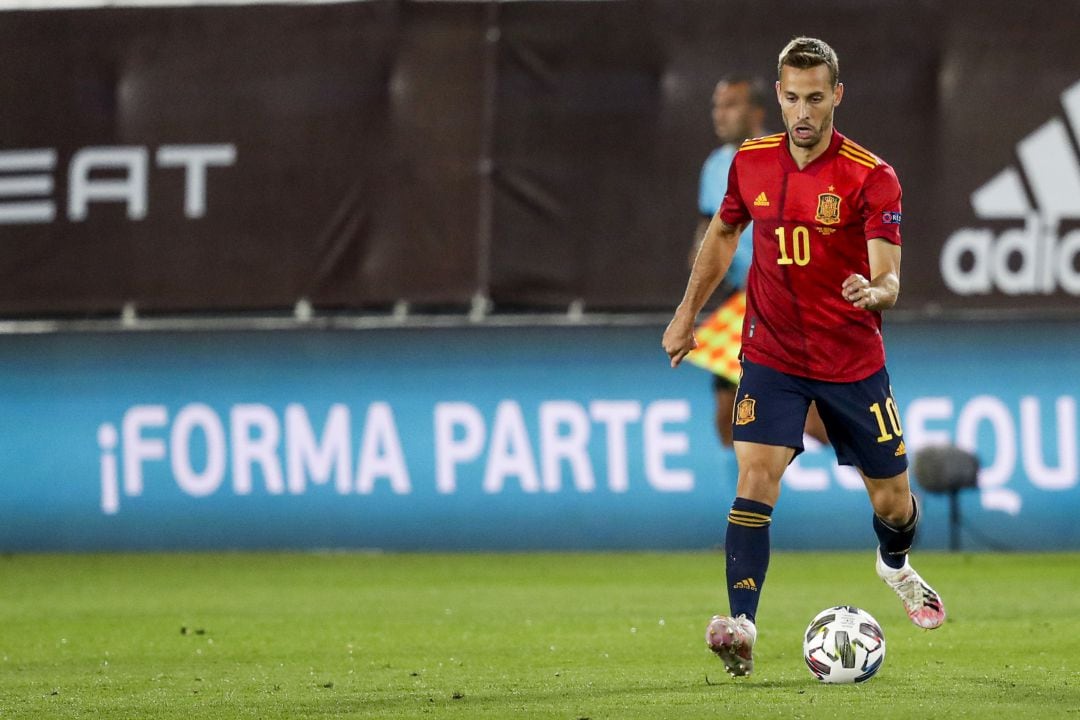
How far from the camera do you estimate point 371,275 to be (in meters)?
12.1

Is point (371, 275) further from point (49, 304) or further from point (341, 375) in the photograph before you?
point (49, 304)

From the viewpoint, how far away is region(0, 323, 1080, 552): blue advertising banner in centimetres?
1162

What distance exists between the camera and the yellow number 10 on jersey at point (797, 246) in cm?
632

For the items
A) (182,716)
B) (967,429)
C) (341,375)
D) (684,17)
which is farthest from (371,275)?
(182,716)

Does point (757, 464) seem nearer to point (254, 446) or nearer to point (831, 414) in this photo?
point (831, 414)

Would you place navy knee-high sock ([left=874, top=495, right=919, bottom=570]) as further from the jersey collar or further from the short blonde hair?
the short blonde hair

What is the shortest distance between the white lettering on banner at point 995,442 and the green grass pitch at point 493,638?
0.47m

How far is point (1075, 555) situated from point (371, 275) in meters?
4.42

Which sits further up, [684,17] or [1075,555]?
[684,17]

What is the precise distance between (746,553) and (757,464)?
0.28m

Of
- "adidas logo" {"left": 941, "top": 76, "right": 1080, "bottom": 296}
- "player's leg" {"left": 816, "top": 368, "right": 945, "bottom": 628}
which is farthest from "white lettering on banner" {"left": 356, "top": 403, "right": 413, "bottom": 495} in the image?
"player's leg" {"left": 816, "top": 368, "right": 945, "bottom": 628}

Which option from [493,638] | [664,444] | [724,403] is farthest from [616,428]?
[493,638]

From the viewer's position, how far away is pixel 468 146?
12078 mm

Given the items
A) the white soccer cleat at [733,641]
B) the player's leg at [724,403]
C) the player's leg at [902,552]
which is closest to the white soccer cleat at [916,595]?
the player's leg at [902,552]
